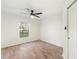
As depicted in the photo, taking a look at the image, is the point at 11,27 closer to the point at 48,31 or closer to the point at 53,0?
the point at 48,31

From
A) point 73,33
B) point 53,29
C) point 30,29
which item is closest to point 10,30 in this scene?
point 30,29

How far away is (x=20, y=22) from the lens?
5496mm

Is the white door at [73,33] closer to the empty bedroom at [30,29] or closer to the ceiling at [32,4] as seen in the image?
the ceiling at [32,4]

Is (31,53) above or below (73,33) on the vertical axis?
below

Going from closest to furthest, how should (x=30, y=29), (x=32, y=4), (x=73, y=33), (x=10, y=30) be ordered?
1. (x=73, y=33)
2. (x=32, y=4)
3. (x=10, y=30)
4. (x=30, y=29)

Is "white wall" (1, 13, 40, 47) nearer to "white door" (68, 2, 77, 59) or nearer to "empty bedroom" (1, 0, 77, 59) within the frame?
"empty bedroom" (1, 0, 77, 59)

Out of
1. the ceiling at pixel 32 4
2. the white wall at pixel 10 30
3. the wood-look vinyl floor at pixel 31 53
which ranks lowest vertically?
the wood-look vinyl floor at pixel 31 53

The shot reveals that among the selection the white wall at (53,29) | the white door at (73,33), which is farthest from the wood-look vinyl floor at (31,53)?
the white door at (73,33)

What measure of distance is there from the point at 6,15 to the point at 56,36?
3870mm

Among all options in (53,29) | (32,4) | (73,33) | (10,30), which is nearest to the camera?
(73,33)

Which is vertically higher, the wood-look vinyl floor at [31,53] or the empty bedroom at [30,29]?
the empty bedroom at [30,29]

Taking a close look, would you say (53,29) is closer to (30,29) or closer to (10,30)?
(30,29)

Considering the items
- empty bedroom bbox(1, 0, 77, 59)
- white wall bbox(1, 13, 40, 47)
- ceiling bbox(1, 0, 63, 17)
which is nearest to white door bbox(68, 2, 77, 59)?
ceiling bbox(1, 0, 63, 17)

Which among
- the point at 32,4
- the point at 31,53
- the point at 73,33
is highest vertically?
the point at 32,4
